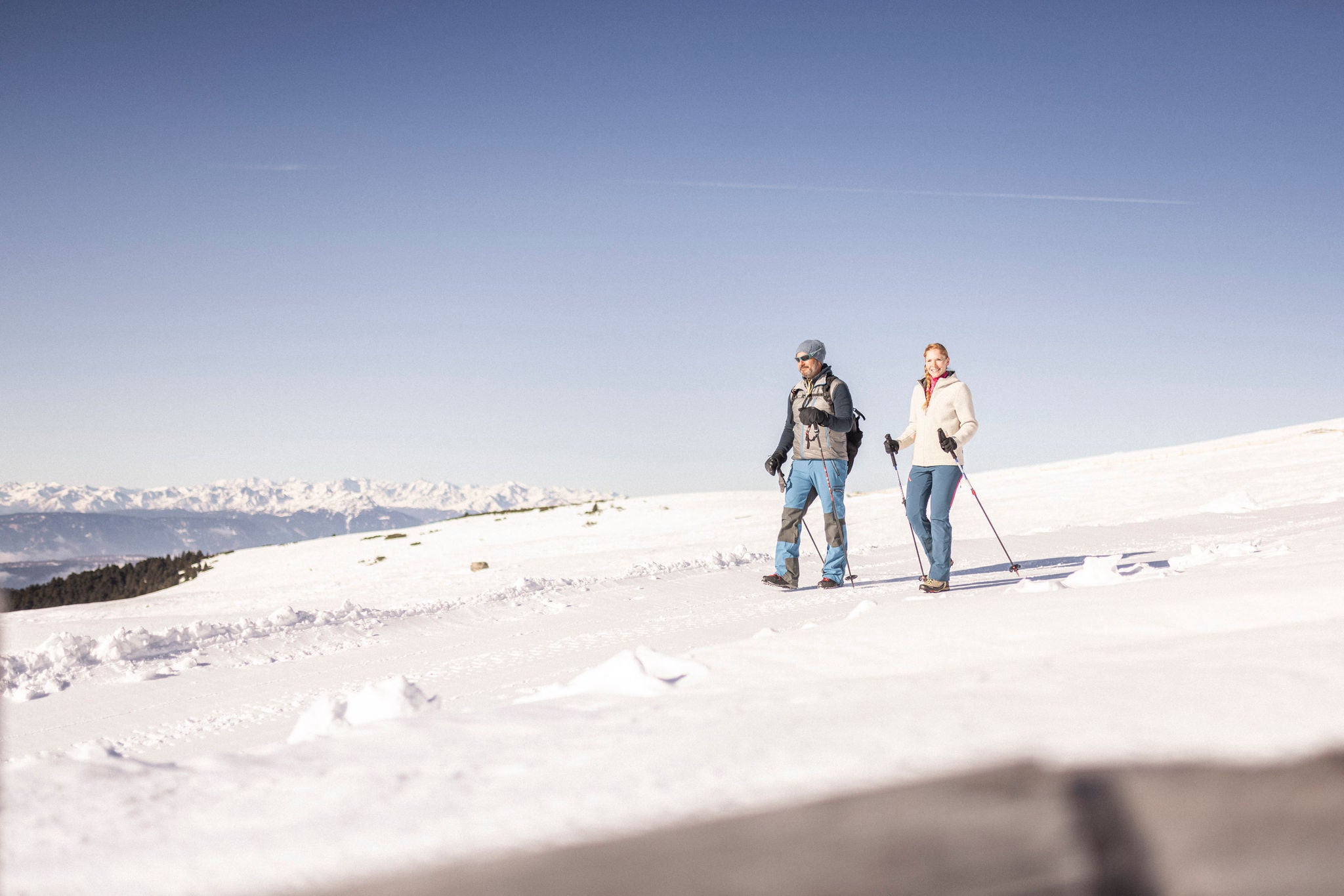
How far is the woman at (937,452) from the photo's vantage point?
696cm

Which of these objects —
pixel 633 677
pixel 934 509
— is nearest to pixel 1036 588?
pixel 633 677

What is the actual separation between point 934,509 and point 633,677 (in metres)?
5.16

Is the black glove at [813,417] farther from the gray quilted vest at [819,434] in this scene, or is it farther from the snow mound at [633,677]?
the snow mound at [633,677]

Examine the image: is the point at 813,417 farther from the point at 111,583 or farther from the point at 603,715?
the point at 111,583

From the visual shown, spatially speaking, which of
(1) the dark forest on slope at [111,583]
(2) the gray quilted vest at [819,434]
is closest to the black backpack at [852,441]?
(2) the gray quilted vest at [819,434]

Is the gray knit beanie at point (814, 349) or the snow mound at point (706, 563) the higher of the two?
the gray knit beanie at point (814, 349)

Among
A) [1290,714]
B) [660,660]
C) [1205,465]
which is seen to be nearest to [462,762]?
[660,660]

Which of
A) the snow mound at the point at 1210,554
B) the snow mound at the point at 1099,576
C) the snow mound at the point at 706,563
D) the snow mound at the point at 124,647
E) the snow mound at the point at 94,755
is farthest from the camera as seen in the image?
the snow mound at the point at 706,563

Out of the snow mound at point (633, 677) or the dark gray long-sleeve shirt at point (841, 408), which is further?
the dark gray long-sleeve shirt at point (841, 408)

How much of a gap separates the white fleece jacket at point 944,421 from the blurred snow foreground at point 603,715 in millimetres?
1167

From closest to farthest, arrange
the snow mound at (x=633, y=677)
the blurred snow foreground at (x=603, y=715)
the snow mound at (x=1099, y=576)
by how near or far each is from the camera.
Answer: the blurred snow foreground at (x=603, y=715) < the snow mound at (x=633, y=677) < the snow mound at (x=1099, y=576)

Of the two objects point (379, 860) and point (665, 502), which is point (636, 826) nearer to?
point (379, 860)

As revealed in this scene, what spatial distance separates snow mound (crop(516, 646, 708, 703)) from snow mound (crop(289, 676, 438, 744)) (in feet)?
1.12

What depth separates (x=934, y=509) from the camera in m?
7.11
